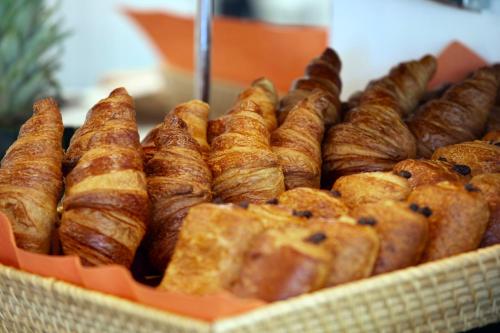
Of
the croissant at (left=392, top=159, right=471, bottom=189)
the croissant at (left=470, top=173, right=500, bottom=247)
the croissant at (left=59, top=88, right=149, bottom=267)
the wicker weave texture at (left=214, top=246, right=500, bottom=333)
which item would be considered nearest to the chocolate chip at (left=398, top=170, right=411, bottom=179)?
the croissant at (left=392, top=159, right=471, bottom=189)

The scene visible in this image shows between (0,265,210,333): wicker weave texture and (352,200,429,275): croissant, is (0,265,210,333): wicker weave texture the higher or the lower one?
the lower one

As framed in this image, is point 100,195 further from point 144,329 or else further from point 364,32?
A: point 364,32

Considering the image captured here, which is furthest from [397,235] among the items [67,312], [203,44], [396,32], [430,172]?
[396,32]

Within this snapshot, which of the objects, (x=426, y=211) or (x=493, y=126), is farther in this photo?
(x=493, y=126)

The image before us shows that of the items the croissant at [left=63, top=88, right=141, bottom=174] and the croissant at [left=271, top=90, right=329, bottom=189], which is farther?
the croissant at [left=271, top=90, right=329, bottom=189]

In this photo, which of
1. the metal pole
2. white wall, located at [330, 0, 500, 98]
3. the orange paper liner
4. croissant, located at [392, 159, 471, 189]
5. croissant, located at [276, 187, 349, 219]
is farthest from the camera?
white wall, located at [330, 0, 500, 98]

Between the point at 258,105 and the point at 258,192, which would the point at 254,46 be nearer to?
the point at 258,105

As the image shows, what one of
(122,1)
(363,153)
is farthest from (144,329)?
(122,1)

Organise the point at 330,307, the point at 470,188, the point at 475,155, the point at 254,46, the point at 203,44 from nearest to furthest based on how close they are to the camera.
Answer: the point at 330,307 < the point at 470,188 < the point at 475,155 < the point at 203,44 < the point at 254,46

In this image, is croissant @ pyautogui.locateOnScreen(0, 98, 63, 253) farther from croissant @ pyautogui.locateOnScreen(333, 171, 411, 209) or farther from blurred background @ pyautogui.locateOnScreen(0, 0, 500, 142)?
blurred background @ pyautogui.locateOnScreen(0, 0, 500, 142)
